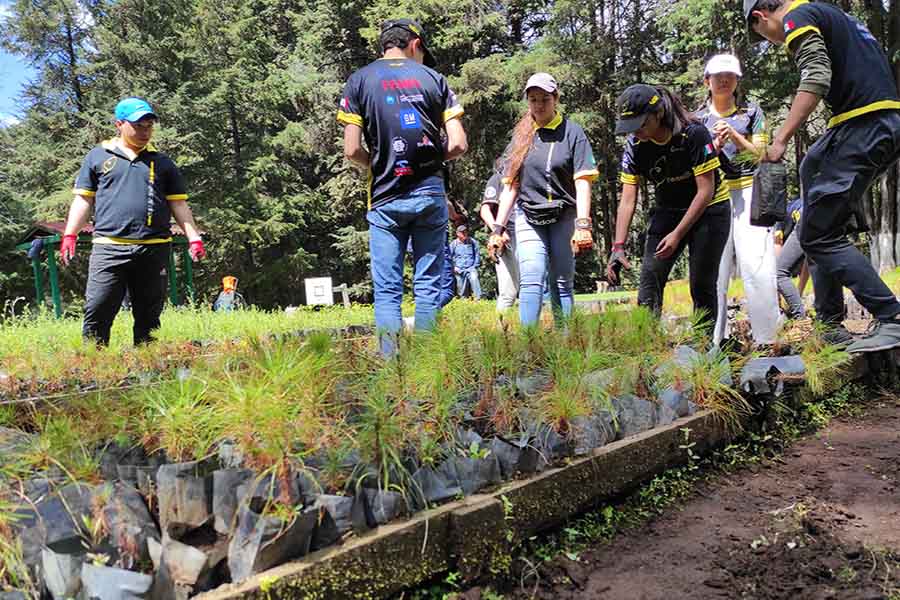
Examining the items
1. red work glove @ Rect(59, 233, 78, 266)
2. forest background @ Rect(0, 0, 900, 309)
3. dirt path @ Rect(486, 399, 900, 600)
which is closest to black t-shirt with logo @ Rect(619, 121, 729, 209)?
dirt path @ Rect(486, 399, 900, 600)

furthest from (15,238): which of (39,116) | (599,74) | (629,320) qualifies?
(629,320)

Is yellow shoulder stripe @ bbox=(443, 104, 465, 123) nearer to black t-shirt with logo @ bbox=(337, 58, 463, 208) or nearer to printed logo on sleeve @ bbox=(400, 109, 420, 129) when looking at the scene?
black t-shirt with logo @ bbox=(337, 58, 463, 208)

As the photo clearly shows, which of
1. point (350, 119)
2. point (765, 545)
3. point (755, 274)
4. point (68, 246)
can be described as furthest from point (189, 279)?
point (765, 545)

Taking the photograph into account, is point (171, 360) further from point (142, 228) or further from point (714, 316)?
point (714, 316)

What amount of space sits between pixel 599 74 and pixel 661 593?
22.3 m

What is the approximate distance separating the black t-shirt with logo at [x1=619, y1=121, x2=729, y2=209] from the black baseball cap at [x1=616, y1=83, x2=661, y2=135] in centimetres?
26

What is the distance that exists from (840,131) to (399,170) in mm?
2295

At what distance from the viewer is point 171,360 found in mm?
3605

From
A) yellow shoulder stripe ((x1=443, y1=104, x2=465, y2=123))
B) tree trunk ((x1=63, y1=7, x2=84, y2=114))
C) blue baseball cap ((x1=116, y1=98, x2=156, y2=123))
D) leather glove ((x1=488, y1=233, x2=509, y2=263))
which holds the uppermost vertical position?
tree trunk ((x1=63, y1=7, x2=84, y2=114))

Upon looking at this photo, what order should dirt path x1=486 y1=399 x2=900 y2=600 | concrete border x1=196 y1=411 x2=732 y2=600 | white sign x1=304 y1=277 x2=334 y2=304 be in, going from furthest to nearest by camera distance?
white sign x1=304 y1=277 x2=334 y2=304 → dirt path x1=486 y1=399 x2=900 y2=600 → concrete border x1=196 y1=411 x2=732 y2=600

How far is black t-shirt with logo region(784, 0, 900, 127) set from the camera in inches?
121

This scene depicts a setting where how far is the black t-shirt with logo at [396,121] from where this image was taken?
10.6 ft

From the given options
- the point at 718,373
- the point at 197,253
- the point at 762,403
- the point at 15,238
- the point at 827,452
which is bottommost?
the point at 827,452

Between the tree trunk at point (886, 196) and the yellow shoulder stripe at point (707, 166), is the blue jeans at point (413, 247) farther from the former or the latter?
the tree trunk at point (886, 196)
